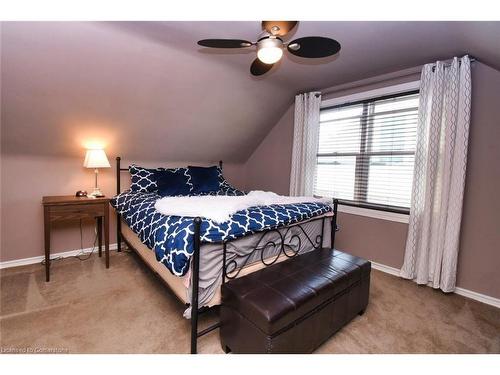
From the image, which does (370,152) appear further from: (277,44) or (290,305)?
(290,305)

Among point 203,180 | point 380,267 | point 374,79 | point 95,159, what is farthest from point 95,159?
point 380,267

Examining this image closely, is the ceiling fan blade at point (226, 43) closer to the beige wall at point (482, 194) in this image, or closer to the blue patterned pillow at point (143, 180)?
the blue patterned pillow at point (143, 180)

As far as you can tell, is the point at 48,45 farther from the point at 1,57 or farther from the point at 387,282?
the point at 387,282

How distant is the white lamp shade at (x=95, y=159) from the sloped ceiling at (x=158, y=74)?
0.20 meters

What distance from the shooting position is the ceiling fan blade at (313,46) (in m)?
1.48

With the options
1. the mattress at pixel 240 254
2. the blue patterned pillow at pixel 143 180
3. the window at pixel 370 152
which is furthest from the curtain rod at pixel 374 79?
the blue patterned pillow at pixel 143 180

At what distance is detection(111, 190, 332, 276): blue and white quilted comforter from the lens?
1379mm

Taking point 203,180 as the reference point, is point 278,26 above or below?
above

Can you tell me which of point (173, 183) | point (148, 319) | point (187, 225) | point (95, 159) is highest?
point (95, 159)

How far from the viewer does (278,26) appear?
139 cm

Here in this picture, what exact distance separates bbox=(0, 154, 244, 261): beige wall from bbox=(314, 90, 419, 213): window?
2.90 meters

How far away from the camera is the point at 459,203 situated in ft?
6.87

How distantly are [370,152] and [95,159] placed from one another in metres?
2.95
